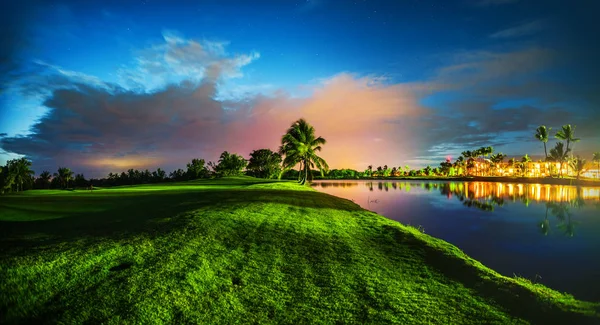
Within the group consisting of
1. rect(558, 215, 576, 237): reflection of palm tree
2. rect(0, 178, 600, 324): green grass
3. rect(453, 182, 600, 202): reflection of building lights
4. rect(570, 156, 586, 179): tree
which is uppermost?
rect(570, 156, 586, 179): tree

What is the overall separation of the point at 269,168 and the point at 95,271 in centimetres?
7880

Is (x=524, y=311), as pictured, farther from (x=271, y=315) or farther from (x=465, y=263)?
(x=271, y=315)

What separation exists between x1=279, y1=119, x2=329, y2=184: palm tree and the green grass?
3350 cm

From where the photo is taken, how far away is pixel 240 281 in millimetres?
6500

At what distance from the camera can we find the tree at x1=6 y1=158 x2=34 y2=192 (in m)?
71.1

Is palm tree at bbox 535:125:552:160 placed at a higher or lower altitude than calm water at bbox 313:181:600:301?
higher

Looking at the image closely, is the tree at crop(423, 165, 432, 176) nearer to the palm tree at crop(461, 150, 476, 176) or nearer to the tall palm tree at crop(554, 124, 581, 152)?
the palm tree at crop(461, 150, 476, 176)

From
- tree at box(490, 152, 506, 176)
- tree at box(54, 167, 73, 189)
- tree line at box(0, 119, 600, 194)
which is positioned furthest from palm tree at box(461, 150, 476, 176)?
tree at box(54, 167, 73, 189)

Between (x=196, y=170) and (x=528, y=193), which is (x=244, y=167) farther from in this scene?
(x=528, y=193)

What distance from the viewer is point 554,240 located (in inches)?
629

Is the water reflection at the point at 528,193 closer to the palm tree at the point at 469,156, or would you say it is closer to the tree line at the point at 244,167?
the tree line at the point at 244,167

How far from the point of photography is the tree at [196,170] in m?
84.8

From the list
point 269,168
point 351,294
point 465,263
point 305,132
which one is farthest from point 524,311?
point 269,168

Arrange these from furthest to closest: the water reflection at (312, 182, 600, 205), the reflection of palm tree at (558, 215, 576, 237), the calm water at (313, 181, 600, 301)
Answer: the water reflection at (312, 182, 600, 205) < the reflection of palm tree at (558, 215, 576, 237) < the calm water at (313, 181, 600, 301)
